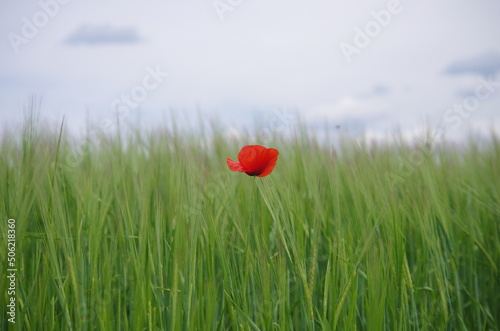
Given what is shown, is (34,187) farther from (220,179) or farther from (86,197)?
(220,179)

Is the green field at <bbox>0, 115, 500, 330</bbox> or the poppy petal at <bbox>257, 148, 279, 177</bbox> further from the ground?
the poppy petal at <bbox>257, 148, 279, 177</bbox>

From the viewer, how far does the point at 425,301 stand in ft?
4.33

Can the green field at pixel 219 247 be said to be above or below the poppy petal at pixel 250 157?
below

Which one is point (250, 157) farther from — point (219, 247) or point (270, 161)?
point (219, 247)

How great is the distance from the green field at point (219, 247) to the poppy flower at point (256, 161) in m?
0.03

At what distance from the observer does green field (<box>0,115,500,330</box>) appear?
99 centimetres

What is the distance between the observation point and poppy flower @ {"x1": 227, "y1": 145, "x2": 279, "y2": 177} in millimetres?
1036

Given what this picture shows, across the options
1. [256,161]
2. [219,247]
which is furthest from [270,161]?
[219,247]

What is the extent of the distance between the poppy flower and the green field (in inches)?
1.2

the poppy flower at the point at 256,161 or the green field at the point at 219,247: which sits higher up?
the poppy flower at the point at 256,161

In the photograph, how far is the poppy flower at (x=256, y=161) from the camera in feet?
3.40

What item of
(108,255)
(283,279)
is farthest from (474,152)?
(108,255)

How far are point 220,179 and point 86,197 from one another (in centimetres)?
36

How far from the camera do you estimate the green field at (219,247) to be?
99 centimetres
